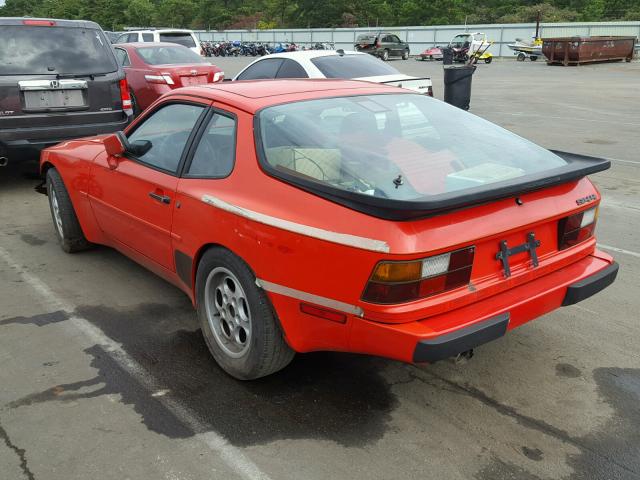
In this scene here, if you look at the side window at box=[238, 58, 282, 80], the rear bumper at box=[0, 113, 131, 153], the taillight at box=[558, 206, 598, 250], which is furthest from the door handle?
the side window at box=[238, 58, 282, 80]

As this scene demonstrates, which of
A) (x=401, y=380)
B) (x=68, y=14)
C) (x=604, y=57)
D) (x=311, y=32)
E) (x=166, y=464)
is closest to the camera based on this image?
(x=166, y=464)

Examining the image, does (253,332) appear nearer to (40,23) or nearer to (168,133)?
(168,133)

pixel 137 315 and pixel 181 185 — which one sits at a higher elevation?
pixel 181 185

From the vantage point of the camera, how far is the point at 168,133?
391 centimetres

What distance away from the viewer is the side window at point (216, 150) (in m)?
3.24

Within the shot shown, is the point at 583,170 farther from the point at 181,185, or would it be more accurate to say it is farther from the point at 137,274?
the point at 137,274

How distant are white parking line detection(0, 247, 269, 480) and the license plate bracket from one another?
1419mm

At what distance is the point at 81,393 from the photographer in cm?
313

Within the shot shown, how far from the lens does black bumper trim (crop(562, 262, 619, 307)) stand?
306 cm

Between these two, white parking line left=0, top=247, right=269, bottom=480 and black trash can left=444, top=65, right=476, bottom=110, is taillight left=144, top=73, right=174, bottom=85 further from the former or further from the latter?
white parking line left=0, top=247, right=269, bottom=480

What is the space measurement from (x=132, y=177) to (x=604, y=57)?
33.7 metres

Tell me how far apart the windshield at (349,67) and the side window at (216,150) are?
231 inches

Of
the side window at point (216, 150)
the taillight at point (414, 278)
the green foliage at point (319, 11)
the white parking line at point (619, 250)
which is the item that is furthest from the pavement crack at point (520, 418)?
the green foliage at point (319, 11)

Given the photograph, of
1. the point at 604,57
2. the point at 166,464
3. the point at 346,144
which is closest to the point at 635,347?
the point at 346,144
